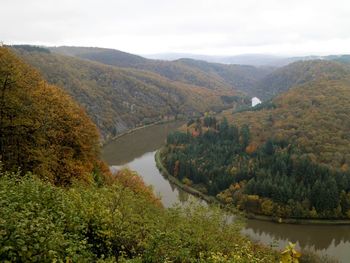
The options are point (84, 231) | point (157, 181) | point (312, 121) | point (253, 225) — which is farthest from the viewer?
point (312, 121)

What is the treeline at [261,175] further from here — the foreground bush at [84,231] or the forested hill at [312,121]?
the foreground bush at [84,231]

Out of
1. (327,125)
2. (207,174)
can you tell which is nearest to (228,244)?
(207,174)

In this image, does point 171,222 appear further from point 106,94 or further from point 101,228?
point 106,94

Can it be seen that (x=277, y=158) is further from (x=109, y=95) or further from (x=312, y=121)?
(x=109, y=95)

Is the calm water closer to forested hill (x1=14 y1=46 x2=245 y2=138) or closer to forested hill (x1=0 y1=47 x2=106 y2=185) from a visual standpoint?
forested hill (x1=0 y1=47 x2=106 y2=185)

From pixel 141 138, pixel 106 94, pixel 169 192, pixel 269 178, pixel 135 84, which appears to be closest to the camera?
pixel 269 178

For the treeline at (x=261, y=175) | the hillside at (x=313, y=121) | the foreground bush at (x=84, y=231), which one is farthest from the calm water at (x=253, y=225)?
the hillside at (x=313, y=121)

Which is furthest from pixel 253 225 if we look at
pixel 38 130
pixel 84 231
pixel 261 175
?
pixel 84 231
